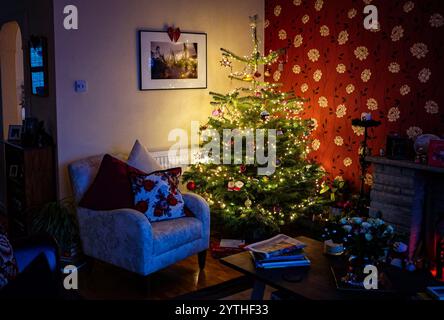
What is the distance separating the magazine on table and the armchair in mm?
847

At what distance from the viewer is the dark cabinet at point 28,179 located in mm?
4453

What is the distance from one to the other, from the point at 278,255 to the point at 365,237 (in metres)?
0.60

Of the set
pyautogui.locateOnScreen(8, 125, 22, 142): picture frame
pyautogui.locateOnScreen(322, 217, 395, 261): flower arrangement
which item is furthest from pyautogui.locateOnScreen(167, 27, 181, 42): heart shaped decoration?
pyautogui.locateOnScreen(322, 217, 395, 261): flower arrangement

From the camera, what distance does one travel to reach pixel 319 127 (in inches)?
216

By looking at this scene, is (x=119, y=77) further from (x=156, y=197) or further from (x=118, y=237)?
(x=118, y=237)

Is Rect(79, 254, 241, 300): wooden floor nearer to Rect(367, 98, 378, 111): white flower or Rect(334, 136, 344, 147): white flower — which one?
Rect(334, 136, 344, 147): white flower

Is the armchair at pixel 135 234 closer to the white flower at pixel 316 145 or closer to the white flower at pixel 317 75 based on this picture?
the white flower at pixel 316 145

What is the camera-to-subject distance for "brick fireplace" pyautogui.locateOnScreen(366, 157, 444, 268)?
14.0 ft

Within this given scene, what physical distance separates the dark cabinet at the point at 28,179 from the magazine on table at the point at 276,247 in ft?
7.08

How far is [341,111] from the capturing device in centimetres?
523

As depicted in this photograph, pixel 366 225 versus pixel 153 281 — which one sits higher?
pixel 366 225

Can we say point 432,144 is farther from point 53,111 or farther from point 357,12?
point 53,111

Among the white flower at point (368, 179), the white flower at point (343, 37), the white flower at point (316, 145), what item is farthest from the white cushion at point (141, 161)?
the white flower at point (343, 37)

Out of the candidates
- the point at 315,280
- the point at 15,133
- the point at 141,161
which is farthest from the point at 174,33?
the point at 315,280
